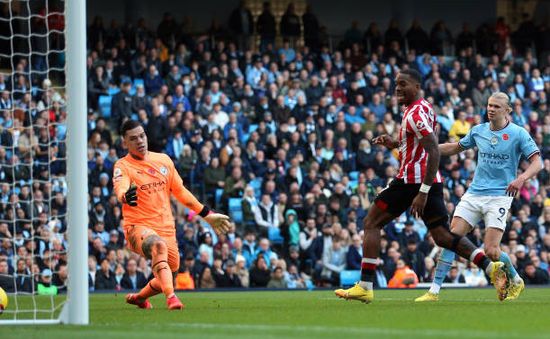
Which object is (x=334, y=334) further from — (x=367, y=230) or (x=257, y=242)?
(x=257, y=242)

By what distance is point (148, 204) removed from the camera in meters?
13.0

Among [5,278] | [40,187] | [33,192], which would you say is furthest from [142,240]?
[40,187]

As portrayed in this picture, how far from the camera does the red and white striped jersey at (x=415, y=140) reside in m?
12.8

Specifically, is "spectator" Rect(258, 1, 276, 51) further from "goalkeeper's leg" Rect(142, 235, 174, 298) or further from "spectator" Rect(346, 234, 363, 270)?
"goalkeeper's leg" Rect(142, 235, 174, 298)

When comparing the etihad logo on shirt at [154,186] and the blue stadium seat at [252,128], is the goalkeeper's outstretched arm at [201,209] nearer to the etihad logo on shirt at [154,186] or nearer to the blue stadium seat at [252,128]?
Result: the etihad logo on shirt at [154,186]

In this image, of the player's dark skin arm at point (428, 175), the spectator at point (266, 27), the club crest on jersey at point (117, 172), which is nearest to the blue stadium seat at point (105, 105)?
the spectator at point (266, 27)

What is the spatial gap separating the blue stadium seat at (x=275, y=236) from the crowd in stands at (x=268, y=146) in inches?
1.1

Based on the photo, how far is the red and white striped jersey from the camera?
12789mm

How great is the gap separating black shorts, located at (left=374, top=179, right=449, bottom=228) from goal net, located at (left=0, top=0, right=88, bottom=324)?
3.37m

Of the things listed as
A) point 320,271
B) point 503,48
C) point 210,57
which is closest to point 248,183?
point 320,271

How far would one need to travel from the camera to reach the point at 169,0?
3525 centimetres

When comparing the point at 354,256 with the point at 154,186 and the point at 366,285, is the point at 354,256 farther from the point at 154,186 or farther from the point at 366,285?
the point at 154,186

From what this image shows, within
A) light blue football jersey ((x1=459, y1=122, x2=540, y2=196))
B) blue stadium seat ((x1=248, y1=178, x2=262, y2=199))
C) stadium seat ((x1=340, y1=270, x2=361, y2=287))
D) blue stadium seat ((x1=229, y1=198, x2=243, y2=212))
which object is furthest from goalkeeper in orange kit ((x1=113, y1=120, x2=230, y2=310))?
blue stadium seat ((x1=248, y1=178, x2=262, y2=199))

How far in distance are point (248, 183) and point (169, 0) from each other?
10133 millimetres
